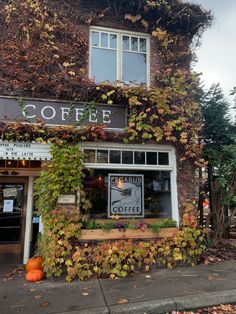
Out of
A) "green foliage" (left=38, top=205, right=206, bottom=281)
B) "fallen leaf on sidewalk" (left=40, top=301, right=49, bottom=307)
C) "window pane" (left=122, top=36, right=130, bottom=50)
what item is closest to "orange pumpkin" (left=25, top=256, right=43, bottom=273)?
"green foliage" (left=38, top=205, right=206, bottom=281)

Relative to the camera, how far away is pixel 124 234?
6.00m

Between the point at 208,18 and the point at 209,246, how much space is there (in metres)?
6.14

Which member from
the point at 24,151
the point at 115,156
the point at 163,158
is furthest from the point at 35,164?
the point at 163,158

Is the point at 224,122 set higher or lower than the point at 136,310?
higher

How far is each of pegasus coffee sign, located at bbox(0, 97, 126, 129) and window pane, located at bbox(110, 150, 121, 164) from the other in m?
0.59

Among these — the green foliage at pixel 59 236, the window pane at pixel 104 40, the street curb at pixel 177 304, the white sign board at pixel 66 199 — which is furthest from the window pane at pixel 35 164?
the street curb at pixel 177 304

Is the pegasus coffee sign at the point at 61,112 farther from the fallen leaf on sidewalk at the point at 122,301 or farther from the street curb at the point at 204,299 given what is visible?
the street curb at the point at 204,299

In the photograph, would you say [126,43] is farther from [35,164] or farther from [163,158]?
[35,164]

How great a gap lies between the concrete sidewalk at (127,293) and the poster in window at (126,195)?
1.39 meters

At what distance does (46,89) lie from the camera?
6211 millimetres

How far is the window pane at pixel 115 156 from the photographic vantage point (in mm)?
6391

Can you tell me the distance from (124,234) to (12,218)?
3.02 meters

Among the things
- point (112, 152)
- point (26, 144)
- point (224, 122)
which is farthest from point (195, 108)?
point (26, 144)

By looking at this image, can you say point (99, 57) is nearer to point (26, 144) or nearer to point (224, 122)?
point (26, 144)
